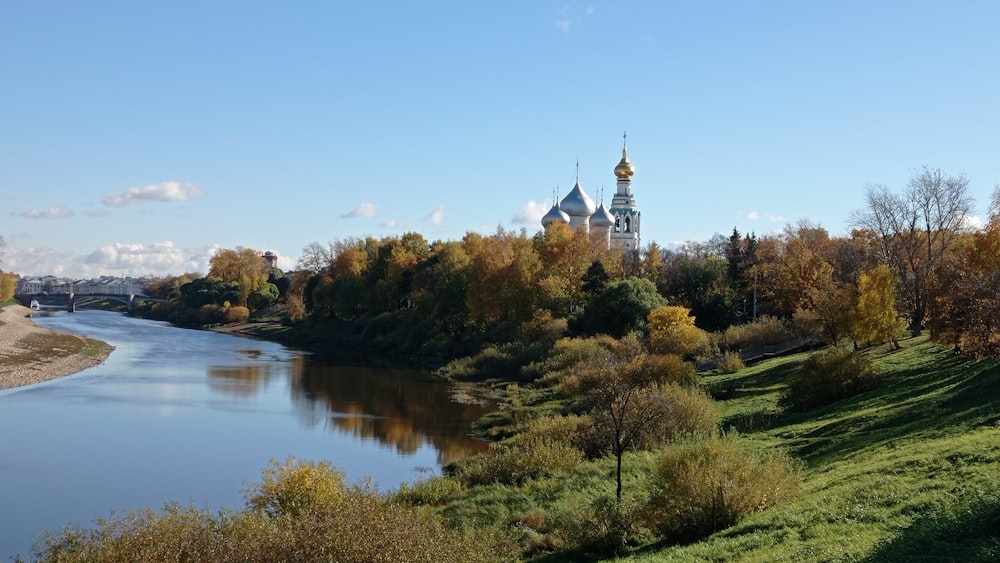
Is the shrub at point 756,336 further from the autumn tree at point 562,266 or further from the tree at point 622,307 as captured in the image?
the autumn tree at point 562,266

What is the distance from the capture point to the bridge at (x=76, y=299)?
129m

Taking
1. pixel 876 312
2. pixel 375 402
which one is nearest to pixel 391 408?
pixel 375 402

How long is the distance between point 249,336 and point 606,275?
44.4 metres

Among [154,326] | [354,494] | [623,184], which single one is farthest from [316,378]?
[154,326]

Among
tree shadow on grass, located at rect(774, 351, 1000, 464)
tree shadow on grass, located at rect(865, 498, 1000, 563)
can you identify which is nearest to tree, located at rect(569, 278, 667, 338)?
tree shadow on grass, located at rect(774, 351, 1000, 464)

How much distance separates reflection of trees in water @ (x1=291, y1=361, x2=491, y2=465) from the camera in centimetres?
3209

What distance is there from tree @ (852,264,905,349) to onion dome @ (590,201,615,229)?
50.7 m

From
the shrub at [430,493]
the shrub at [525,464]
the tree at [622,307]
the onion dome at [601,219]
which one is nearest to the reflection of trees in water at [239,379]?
the tree at [622,307]

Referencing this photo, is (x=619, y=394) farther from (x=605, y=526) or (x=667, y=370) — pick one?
(x=667, y=370)

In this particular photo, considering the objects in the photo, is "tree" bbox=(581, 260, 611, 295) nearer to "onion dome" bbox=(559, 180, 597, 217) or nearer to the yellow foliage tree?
the yellow foliage tree

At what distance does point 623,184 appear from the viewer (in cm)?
8812

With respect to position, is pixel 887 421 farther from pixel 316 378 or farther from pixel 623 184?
pixel 623 184

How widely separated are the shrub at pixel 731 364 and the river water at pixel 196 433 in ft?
37.2

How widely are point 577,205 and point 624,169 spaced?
20.2 feet
